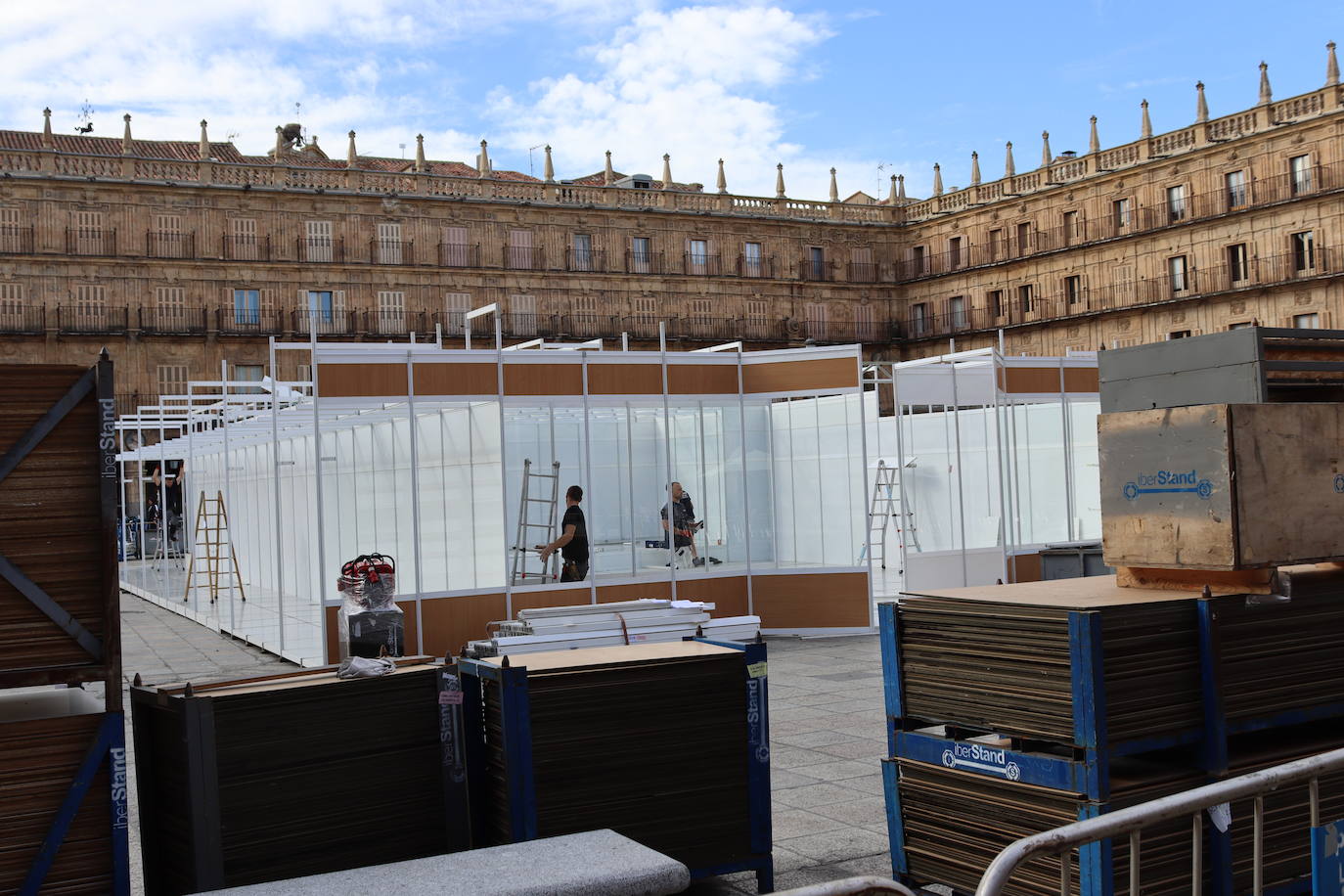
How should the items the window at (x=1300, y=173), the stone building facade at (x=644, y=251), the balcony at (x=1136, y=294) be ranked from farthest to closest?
1. the stone building facade at (x=644, y=251)
2. the balcony at (x=1136, y=294)
3. the window at (x=1300, y=173)

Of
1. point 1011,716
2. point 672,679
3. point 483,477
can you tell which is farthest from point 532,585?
point 1011,716

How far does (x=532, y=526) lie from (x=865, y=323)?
46468 mm

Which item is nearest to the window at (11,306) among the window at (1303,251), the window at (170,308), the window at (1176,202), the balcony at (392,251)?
the window at (170,308)

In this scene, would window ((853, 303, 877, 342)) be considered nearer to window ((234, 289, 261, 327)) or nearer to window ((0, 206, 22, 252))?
window ((234, 289, 261, 327))

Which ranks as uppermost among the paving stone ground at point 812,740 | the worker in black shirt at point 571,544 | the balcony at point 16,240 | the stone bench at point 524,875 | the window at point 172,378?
the balcony at point 16,240

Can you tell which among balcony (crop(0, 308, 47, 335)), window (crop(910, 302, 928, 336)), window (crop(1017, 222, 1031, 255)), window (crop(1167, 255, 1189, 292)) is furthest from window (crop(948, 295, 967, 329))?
balcony (crop(0, 308, 47, 335))

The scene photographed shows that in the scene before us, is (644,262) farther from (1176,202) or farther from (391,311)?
(1176,202)

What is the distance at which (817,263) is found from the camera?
58094 mm

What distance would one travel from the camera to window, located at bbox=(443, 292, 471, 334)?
49938mm

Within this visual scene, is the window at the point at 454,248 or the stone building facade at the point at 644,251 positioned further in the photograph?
the window at the point at 454,248

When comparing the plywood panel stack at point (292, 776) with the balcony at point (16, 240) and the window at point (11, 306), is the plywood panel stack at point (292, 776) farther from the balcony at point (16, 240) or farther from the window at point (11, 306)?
the balcony at point (16, 240)

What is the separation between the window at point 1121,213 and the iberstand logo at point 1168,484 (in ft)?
153

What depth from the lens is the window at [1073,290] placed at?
51125 millimetres

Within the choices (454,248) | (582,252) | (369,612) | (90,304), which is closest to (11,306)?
(90,304)
